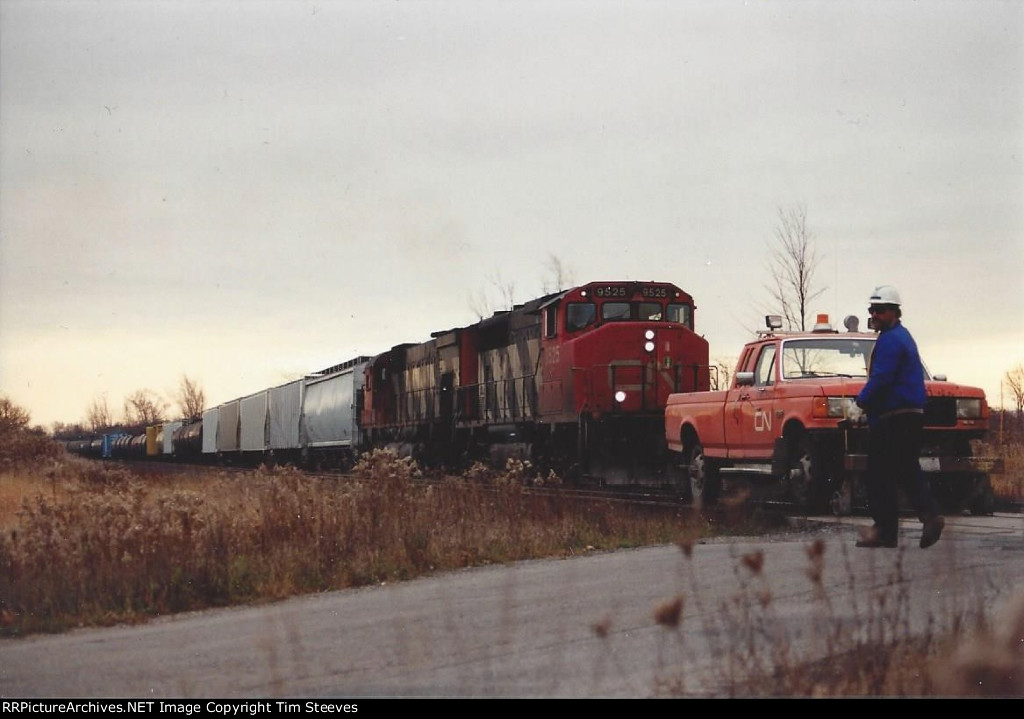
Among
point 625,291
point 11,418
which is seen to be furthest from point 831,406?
point 11,418

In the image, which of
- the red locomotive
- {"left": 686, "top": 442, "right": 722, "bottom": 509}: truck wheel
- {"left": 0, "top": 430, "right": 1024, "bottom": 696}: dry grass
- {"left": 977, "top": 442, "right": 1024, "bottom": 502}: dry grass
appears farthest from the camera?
the red locomotive

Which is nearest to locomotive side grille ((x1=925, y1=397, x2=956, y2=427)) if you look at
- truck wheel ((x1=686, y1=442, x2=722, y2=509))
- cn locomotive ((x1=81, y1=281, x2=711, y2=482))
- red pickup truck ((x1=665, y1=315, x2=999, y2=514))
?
red pickup truck ((x1=665, y1=315, x2=999, y2=514))

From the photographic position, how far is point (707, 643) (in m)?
6.55

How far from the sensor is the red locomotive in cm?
2062

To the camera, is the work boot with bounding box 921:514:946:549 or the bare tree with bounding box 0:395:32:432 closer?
the work boot with bounding box 921:514:946:549

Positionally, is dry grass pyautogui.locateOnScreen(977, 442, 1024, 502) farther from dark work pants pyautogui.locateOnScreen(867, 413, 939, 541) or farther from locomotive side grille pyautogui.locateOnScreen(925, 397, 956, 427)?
dark work pants pyautogui.locateOnScreen(867, 413, 939, 541)

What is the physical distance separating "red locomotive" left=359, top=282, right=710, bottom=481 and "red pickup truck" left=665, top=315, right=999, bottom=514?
5119mm

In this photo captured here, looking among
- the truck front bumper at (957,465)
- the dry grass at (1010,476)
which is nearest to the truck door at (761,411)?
the truck front bumper at (957,465)

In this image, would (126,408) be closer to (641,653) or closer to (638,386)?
(638,386)

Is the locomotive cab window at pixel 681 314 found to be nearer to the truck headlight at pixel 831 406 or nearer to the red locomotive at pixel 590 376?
the red locomotive at pixel 590 376

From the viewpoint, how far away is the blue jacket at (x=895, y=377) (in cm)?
982

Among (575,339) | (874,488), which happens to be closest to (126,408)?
(575,339)

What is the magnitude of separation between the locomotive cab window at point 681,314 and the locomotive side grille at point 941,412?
29.8ft

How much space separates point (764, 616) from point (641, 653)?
1094 mm
